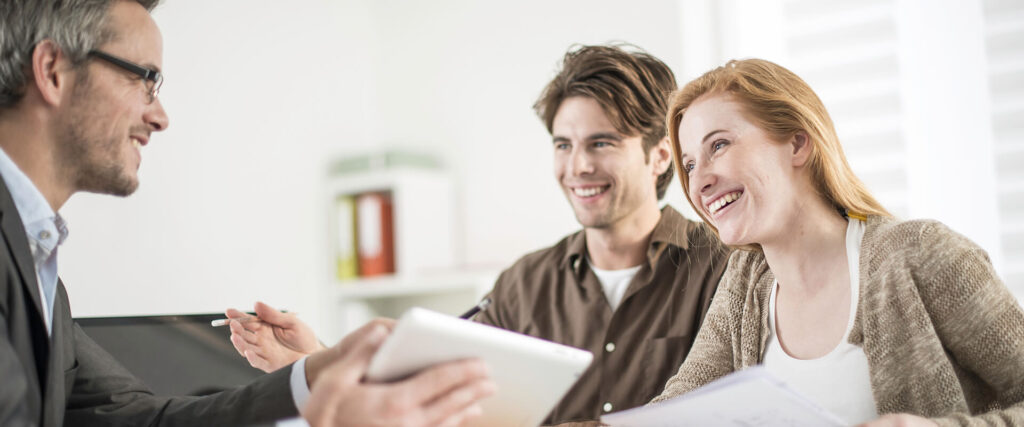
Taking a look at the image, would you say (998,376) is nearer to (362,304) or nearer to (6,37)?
(6,37)

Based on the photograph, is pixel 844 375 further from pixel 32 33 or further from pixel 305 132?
pixel 305 132

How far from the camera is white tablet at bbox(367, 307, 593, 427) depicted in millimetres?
856

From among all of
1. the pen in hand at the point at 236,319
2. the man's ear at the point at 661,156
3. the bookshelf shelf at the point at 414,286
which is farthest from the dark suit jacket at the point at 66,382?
the bookshelf shelf at the point at 414,286

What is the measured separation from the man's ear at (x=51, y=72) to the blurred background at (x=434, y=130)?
128 centimetres

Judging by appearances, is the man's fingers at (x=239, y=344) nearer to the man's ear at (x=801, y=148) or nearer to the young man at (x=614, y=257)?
the young man at (x=614, y=257)

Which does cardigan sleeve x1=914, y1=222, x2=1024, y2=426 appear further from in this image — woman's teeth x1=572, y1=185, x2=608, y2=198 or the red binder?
the red binder

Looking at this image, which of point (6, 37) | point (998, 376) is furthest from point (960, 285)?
point (6, 37)

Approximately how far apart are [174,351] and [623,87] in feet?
3.71

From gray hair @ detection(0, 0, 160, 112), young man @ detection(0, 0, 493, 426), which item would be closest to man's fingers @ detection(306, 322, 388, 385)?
young man @ detection(0, 0, 493, 426)

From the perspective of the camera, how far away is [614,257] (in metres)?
1.97

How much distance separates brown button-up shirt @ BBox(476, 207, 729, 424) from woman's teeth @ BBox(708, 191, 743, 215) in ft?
1.22

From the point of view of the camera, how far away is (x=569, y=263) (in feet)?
6.68

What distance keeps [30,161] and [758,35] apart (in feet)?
6.71

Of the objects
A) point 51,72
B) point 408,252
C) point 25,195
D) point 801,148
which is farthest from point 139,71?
point 408,252
